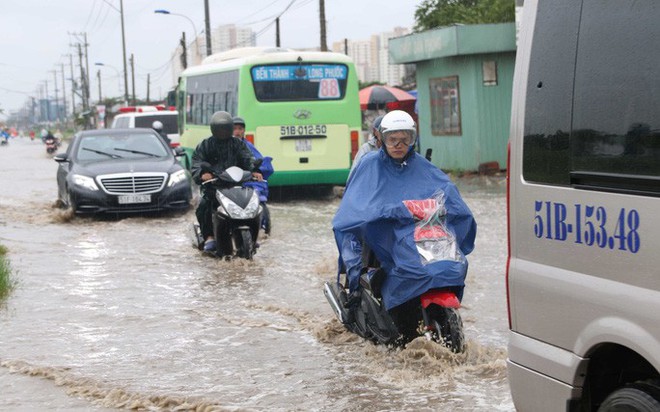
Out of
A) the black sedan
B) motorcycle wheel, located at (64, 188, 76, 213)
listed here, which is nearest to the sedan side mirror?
the black sedan

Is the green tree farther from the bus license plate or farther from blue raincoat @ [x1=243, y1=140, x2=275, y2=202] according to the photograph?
blue raincoat @ [x1=243, y1=140, x2=275, y2=202]

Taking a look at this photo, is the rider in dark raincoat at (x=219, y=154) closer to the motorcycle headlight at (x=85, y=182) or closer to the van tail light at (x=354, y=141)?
the motorcycle headlight at (x=85, y=182)

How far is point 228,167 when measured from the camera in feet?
40.7

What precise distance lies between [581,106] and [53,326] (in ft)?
20.8

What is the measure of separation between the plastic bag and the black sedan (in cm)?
1113

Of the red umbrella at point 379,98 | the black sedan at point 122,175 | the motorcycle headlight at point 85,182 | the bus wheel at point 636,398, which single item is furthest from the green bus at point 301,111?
the bus wheel at point 636,398

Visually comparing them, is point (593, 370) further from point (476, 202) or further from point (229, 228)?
point (476, 202)

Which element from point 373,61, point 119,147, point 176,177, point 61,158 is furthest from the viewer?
point 373,61

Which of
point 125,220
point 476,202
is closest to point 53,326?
point 125,220

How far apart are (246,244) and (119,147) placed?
267 inches

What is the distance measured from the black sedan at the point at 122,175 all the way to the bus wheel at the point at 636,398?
561 inches

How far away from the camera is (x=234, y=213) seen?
12070 mm

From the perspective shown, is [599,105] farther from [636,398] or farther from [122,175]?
[122,175]

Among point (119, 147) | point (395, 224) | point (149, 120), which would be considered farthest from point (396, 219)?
point (149, 120)
